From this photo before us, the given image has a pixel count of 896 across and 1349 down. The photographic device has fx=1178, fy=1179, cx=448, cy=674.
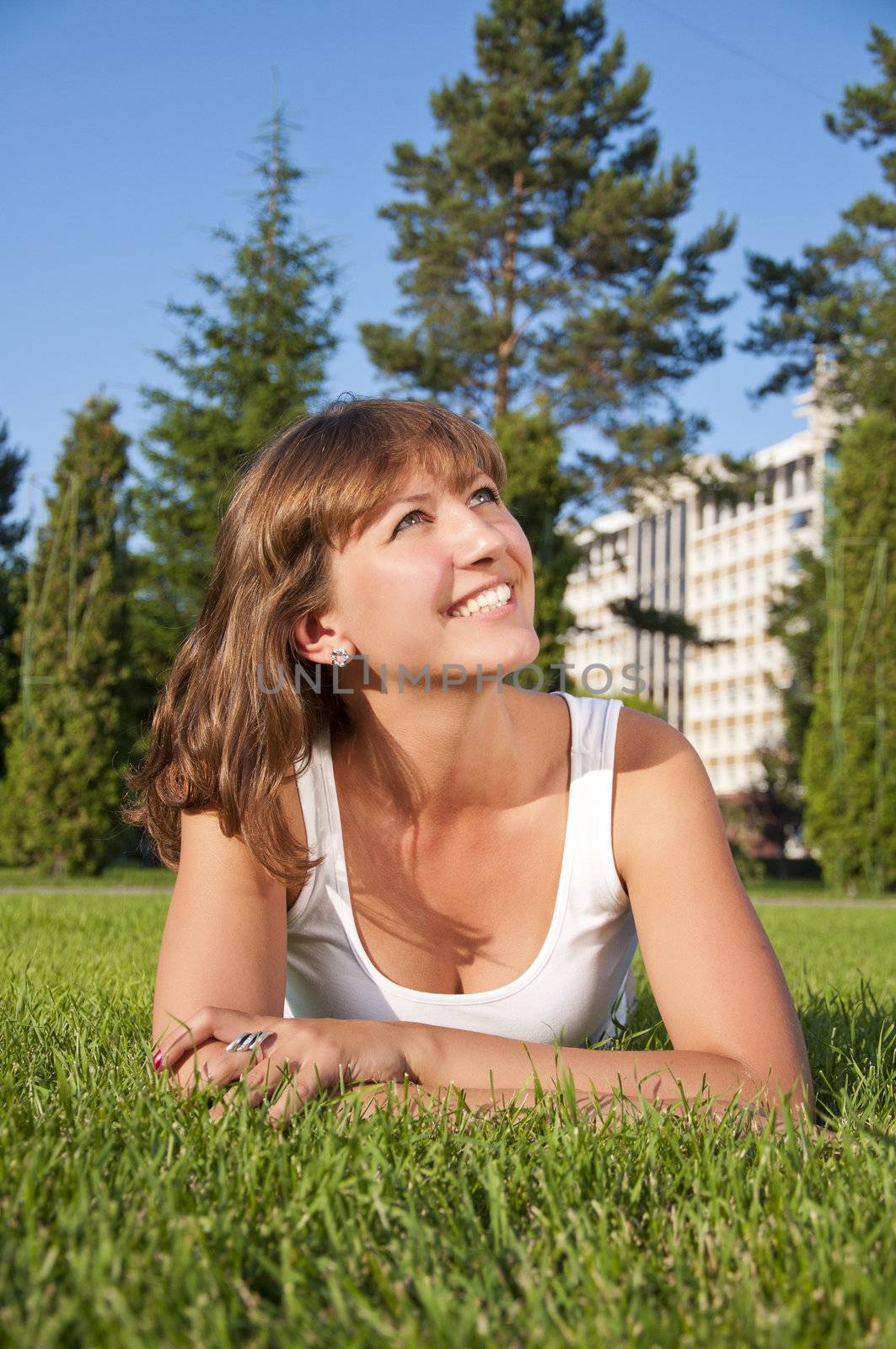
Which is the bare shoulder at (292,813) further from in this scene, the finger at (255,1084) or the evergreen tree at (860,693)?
the evergreen tree at (860,693)

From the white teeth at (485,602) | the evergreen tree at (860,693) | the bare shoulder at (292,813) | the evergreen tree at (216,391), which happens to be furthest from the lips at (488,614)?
the evergreen tree at (216,391)

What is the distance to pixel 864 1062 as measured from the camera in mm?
2453

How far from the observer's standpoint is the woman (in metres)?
2.20

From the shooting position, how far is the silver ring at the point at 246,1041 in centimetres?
184

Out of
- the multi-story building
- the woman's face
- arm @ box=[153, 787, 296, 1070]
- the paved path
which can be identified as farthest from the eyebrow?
the multi-story building

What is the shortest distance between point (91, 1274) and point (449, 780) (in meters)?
1.49

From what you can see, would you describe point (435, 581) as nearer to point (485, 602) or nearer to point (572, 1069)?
point (485, 602)

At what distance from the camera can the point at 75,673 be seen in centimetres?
1509

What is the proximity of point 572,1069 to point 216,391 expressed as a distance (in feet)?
64.3

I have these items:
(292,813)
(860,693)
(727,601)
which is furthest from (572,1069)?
(727,601)

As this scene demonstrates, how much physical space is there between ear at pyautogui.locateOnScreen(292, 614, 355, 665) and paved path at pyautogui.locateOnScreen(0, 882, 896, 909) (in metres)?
8.54

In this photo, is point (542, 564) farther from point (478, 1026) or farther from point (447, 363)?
point (478, 1026)

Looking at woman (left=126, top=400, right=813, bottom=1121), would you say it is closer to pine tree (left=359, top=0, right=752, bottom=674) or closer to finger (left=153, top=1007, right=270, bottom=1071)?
finger (left=153, top=1007, right=270, bottom=1071)

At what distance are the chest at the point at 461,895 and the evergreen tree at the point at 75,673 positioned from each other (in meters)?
12.6
